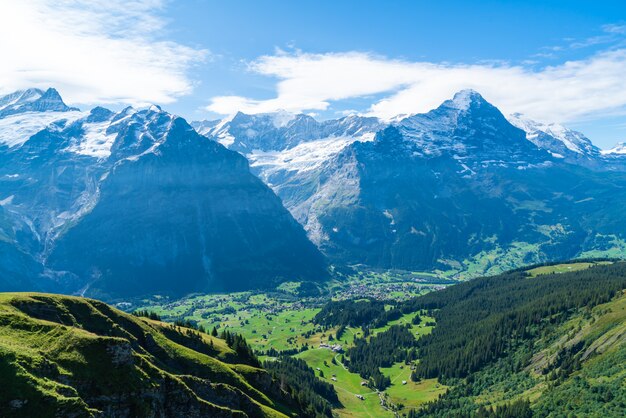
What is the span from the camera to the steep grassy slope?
59.6m

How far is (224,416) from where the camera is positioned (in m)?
88.2

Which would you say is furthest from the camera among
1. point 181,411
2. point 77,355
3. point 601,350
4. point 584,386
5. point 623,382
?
point 601,350

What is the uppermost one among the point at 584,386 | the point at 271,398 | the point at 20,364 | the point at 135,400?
the point at 20,364

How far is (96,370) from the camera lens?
69.4m

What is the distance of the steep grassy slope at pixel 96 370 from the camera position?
5956 cm

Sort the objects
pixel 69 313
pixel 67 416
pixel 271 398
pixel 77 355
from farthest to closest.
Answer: pixel 271 398 → pixel 69 313 → pixel 77 355 → pixel 67 416

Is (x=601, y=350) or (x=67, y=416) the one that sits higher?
(x=67, y=416)

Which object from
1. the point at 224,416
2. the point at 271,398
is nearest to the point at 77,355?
the point at 224,416

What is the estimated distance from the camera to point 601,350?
187000 millimetres

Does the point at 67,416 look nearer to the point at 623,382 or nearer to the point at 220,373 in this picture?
the point at 220,373

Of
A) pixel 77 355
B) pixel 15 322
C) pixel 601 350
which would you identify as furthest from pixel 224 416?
pixel 601 350

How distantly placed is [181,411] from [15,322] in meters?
27.8

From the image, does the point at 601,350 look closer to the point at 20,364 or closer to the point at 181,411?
the point at 181,411

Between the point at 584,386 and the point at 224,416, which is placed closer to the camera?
the point at 224,416
